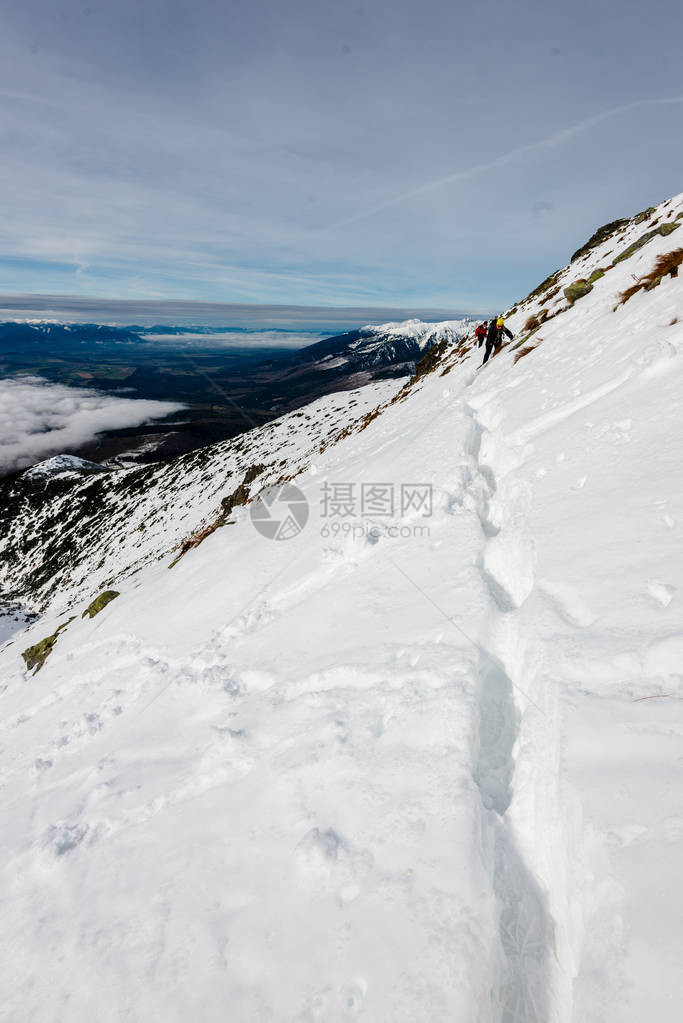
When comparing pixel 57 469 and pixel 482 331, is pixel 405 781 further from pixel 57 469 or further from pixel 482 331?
pixel 57 469

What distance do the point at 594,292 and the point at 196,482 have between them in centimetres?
6384

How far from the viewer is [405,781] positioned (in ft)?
14.0

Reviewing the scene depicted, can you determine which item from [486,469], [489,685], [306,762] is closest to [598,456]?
[486,469]

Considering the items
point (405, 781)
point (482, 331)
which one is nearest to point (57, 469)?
point (482, 331)

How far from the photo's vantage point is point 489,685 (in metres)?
5.29

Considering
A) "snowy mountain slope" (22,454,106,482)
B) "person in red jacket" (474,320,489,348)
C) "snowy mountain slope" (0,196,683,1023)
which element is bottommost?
"snowy mountain slope" (22,454,106,482)

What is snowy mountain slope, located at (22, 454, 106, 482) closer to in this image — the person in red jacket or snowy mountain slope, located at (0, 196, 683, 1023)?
the person in red jacket

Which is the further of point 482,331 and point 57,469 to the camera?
point 57,469

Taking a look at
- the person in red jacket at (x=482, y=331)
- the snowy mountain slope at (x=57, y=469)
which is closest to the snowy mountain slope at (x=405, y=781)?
the person in red jacket at (x=482, y=331)

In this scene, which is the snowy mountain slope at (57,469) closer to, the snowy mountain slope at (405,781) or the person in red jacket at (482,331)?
the person in red jacket at (482,331)

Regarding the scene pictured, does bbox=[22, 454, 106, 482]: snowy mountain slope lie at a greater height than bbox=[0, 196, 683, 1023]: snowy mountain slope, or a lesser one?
lesser

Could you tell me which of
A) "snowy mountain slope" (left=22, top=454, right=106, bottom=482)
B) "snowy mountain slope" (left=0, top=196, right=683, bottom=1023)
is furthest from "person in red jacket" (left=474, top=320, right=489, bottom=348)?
"snowy mountain slope" (left=22, top=454, right=106, bottom=482)

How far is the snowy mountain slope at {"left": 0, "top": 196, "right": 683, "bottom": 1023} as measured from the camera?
3.10m

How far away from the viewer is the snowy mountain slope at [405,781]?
3.10 metres
